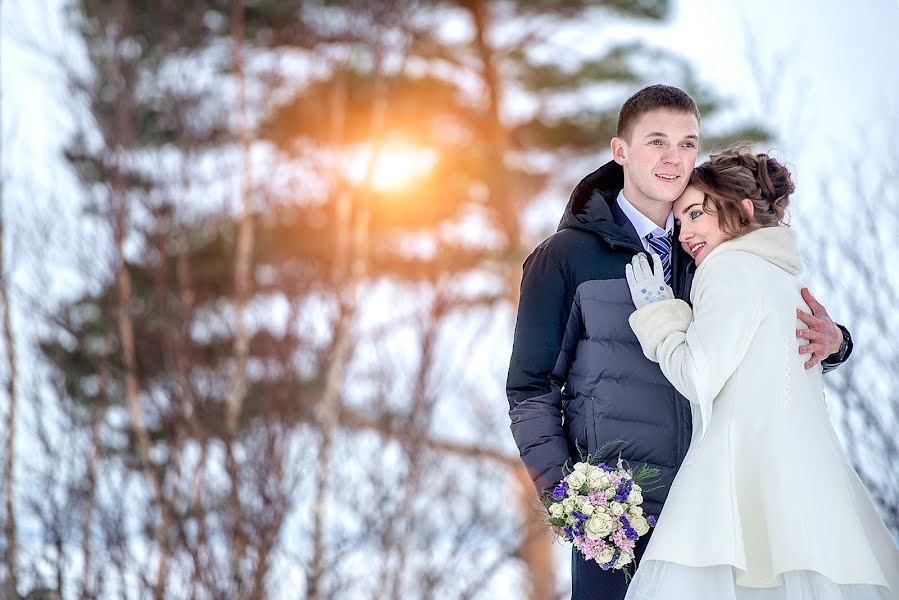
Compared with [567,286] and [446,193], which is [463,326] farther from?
[567,286]

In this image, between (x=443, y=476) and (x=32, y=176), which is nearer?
(x=32, y=176)

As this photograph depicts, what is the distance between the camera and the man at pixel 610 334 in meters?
2.49

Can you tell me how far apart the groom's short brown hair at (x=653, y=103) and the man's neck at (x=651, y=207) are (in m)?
0.15

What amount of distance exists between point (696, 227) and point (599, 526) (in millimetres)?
769

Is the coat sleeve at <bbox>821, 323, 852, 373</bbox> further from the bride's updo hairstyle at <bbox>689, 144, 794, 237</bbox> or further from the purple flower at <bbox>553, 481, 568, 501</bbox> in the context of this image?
the purple flower at <bbox>553, 481, 568, 501</bbox>

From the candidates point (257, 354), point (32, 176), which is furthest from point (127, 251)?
point (32, 176)

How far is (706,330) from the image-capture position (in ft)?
7.62

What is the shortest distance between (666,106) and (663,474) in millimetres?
907

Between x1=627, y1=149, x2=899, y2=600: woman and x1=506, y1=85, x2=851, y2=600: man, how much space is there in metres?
0.10

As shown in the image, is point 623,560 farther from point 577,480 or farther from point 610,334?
point 610,334

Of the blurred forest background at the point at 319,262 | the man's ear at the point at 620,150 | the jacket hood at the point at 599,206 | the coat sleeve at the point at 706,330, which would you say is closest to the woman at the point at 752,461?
the coat sleeve at the point at 706,330

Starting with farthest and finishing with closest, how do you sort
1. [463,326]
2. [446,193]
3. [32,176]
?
1. [446,193]
2. [463,326]
3. [32,176]

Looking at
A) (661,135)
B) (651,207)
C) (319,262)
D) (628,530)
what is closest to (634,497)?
(628,530)

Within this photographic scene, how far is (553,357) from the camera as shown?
2576 mm
